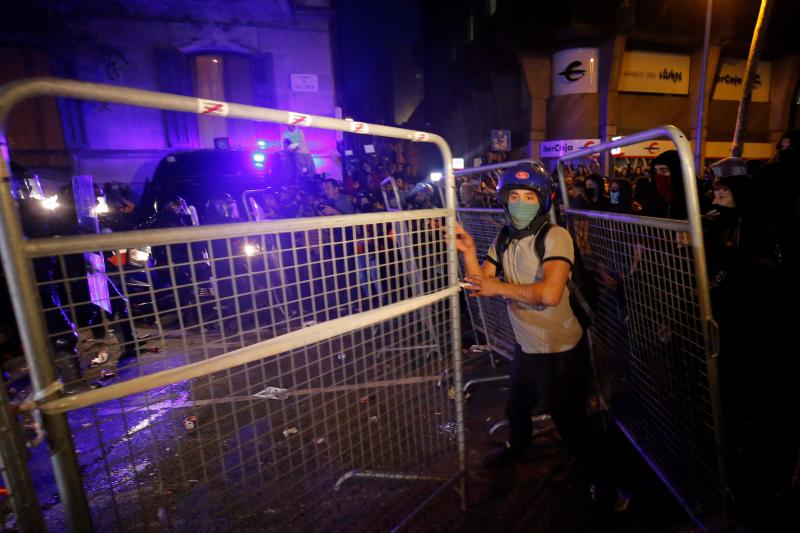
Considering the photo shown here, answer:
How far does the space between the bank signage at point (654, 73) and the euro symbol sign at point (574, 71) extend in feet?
6.81

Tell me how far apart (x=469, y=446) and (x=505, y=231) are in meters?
1.76

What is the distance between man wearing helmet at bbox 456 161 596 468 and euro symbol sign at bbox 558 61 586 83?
1754cm

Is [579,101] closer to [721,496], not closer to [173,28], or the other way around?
[173,28]

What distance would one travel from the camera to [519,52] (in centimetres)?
1725

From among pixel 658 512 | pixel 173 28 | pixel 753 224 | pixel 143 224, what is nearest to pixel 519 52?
pixel 173 28

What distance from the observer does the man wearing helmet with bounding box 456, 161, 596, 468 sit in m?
2.33

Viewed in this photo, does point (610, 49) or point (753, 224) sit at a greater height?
point (610, 49)

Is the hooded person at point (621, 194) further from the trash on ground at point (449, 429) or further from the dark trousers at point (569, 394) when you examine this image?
the trash on ground at point (449, 429)

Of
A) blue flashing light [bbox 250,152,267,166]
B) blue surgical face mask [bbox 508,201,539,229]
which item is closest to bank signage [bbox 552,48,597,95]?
blue flashing light [bbox 250,152,267,166]

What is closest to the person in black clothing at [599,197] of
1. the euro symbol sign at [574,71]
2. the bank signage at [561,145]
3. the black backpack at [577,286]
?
the black backpack at [577,286]

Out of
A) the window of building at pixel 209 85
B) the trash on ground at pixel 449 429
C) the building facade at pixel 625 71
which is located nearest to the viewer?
the trash on ground at pixel 449 429

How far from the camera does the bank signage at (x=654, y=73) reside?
17870 millimetres

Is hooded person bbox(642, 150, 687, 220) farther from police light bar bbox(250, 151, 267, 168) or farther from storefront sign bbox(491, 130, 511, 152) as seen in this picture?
storefront sign bbox(491, 130, 511, 152)

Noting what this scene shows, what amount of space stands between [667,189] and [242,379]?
489 cm
